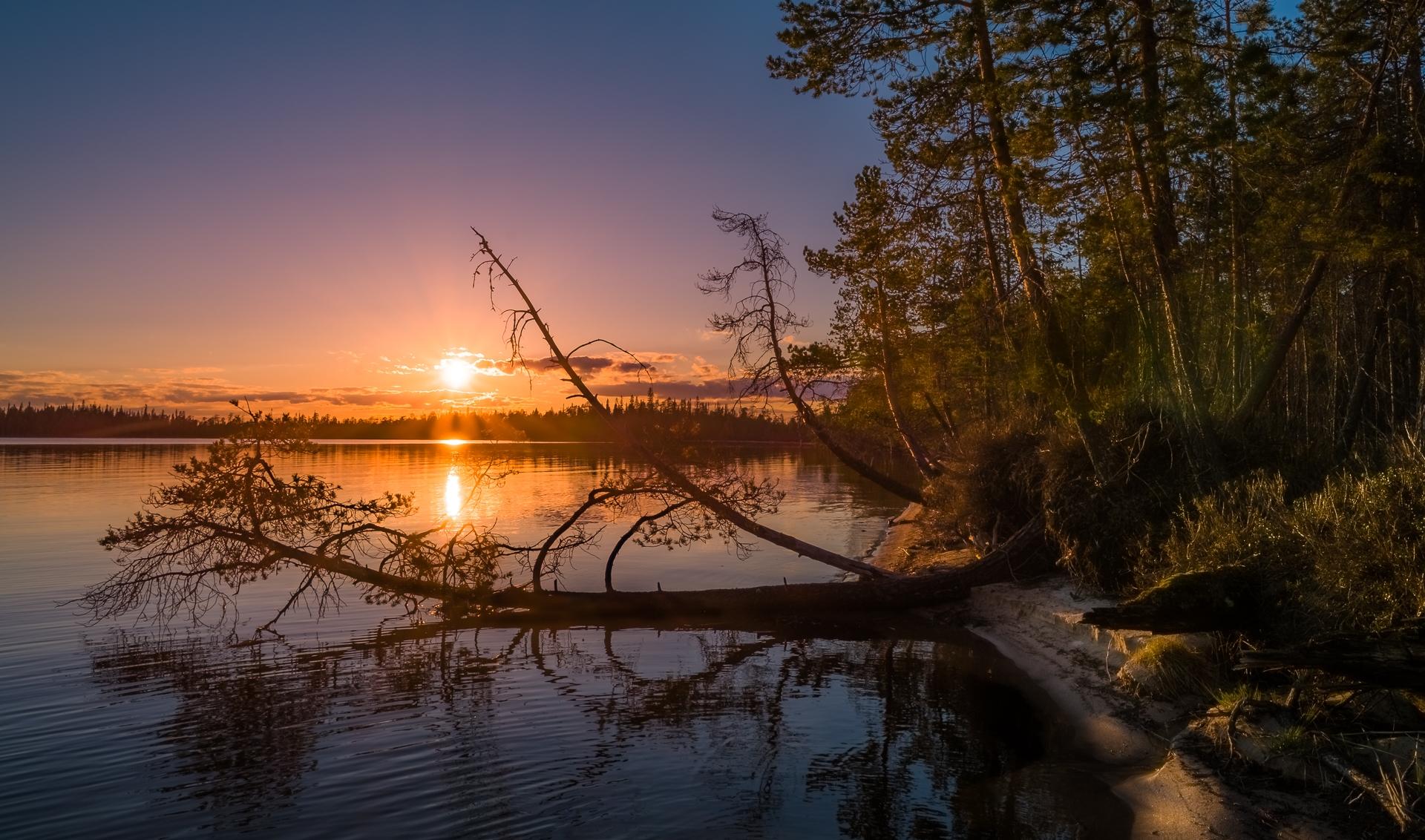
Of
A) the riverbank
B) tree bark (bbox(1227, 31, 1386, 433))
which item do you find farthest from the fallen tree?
tree bark (bbox(1227, 31, 1386, 433))

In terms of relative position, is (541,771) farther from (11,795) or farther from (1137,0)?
(1137,0)

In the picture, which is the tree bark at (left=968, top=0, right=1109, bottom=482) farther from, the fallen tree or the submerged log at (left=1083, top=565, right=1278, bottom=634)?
the submerged log at (left=1083, top=565, right=1278, bottom=634)

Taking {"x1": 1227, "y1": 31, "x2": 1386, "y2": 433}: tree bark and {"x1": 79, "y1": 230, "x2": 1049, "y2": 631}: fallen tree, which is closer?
{"x1": 1227, "y1": 31, "x2": 1386, "y2": 433}: tree bark

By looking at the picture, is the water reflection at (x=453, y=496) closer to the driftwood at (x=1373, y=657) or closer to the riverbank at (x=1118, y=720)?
the riverbank at (x=1118, y=720)

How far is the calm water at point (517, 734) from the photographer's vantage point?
8.28 metres

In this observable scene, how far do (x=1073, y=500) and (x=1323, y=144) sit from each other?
332 inches

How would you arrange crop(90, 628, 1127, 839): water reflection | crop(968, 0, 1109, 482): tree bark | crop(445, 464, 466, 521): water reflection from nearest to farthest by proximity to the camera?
crop(90, 628, 1127, 839): water reflection, crop(968, 0, 1109, 482): tree bark, crop(445, 464, 466, 521): water reflection

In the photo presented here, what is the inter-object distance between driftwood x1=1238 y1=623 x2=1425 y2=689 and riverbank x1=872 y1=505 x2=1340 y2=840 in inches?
45.9

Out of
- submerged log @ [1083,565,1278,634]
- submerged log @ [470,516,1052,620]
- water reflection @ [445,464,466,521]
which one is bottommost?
water reflection @ [445,464,466,521]

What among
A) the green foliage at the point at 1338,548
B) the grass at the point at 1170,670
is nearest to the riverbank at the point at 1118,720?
the grass at the point at 1170,670

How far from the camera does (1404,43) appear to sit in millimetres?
13672

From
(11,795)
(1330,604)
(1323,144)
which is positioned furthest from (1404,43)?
(11,795)

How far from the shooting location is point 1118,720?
10094 mm

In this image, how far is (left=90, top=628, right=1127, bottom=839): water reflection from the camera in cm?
827
